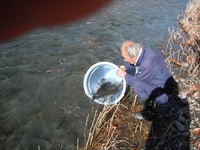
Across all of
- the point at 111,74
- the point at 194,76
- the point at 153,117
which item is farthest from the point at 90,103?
the point at 194,76

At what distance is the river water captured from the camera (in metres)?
4.12

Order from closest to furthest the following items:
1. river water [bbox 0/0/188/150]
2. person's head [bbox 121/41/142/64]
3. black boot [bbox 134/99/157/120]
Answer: person's head [bbox 121/41/142/64] → river water [bbox 0/0/188/150] → black boot [bbox 134/99/157/120]

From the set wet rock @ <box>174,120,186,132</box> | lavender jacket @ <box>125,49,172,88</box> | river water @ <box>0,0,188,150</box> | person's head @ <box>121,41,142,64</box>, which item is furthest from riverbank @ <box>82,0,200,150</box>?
person's head @ <box>121,41,142,64</box>

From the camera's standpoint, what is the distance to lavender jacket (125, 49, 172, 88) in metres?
3.73

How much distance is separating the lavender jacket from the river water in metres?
1.29

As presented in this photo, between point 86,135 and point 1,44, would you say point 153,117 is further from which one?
point 1,44

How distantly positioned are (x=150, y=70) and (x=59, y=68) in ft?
8.34

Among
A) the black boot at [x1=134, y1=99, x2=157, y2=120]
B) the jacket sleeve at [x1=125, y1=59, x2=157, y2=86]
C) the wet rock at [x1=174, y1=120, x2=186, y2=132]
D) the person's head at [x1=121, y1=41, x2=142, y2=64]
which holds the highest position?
the person's head at [x1=121, y1=41, x2=142, y2=64]

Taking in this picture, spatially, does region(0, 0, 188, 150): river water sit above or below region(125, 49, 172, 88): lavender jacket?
below

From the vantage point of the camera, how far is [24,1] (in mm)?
9562

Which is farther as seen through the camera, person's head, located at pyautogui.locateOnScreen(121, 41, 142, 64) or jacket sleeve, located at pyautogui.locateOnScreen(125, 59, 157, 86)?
jacket sleeve, located at pyautogui.locateOnScreen(125, 59, 157, 86)

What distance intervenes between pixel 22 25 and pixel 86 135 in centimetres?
509

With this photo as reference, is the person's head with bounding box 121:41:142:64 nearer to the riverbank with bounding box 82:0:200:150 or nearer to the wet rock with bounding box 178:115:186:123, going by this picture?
the riverbank with bounding box 82:0:200:150

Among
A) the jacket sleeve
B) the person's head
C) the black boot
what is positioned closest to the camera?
the person's head
